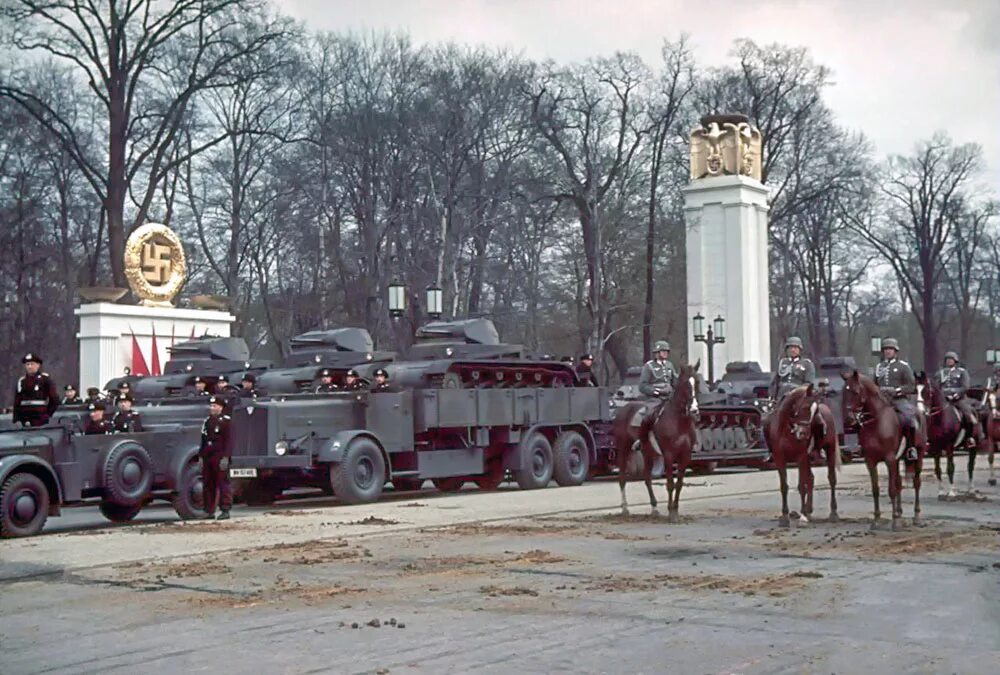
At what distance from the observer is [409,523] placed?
17969 mm

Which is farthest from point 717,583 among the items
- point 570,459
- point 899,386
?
point 570,459

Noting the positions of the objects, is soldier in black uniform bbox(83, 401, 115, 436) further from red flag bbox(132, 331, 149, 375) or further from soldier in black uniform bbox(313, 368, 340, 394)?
red flag bbox(132, 331, 149, 375)

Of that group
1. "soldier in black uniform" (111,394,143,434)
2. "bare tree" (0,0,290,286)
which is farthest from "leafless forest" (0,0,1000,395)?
"soldier in black uniform" (111,394,143,434)

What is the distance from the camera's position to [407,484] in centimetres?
2647

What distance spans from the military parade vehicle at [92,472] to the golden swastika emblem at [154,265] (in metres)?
16.5

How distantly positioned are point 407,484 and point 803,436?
11.3 meters

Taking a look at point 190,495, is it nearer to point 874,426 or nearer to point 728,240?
point 874,426

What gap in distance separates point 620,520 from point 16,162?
3533 centimetres

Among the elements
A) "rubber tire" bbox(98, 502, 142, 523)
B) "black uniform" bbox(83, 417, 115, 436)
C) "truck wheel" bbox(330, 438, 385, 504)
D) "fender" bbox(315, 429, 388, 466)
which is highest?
"black uniform" bbox(83, 417, 115, 436)

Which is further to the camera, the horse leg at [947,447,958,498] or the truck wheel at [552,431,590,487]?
the truck wheel at [552,431,590,487]

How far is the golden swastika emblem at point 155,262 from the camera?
36.9m

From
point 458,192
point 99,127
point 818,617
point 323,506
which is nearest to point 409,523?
point 323,506

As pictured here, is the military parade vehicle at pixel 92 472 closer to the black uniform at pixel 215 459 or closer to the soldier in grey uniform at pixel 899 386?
the black uniform at pixel 215 459

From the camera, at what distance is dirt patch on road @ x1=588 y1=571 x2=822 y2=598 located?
11.0 meters
